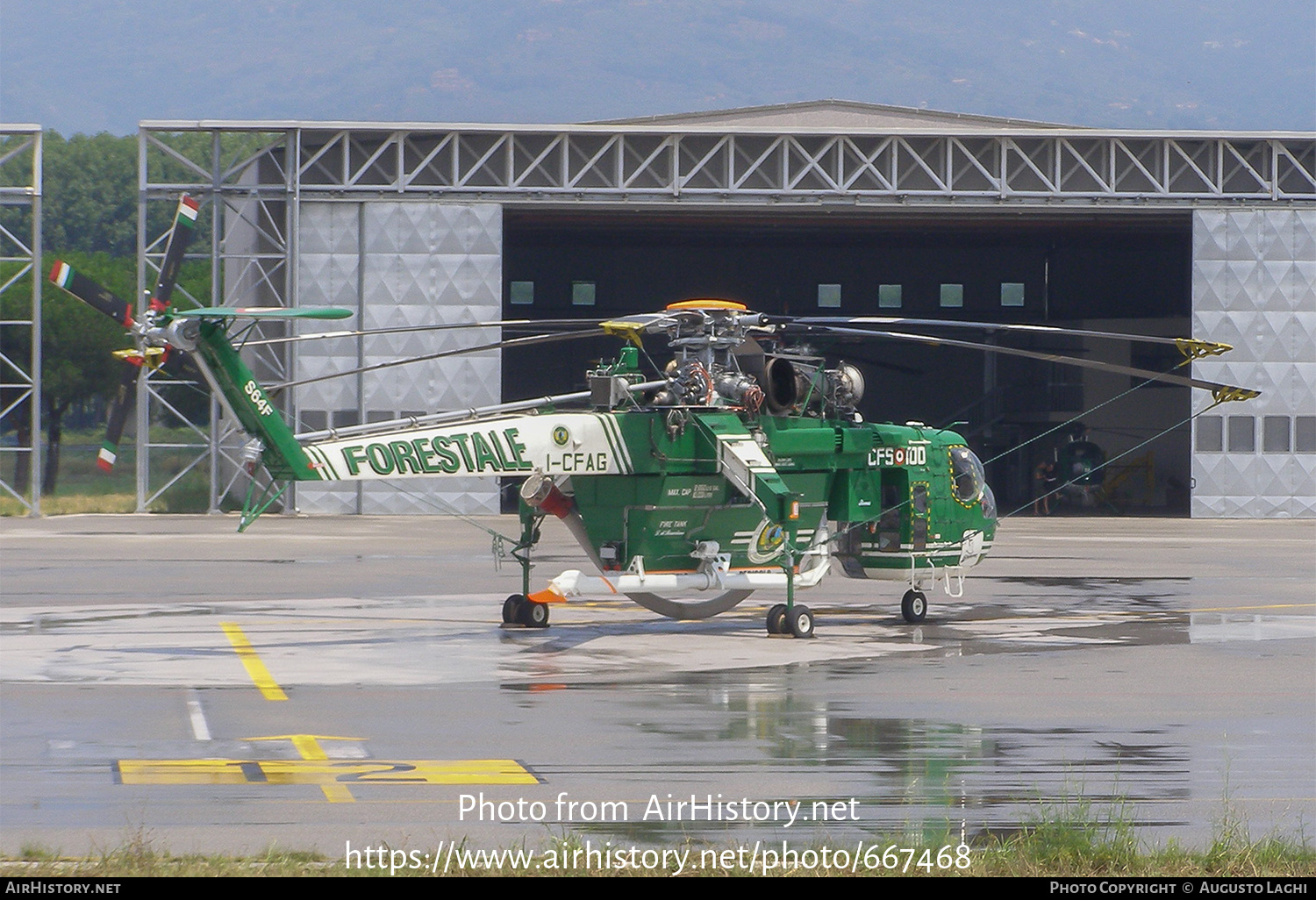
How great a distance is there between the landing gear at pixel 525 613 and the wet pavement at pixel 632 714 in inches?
9.6

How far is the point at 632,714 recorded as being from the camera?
13391 millimetres

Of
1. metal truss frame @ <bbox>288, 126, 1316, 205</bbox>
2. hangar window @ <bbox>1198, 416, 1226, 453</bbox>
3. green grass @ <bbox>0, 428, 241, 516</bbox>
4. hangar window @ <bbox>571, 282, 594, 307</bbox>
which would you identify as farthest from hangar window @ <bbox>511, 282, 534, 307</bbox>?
hangar window @ <bbox>1198, 416, 1226, 453</bbox>

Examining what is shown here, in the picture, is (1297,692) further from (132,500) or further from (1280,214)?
(132,500)

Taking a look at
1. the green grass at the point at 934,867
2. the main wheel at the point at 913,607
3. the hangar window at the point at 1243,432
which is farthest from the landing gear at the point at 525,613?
the hangar window at the point at 1243,432

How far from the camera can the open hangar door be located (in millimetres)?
58656

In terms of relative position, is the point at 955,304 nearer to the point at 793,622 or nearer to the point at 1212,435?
the point at 1212,435

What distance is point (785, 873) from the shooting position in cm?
750

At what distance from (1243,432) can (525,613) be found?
111ft

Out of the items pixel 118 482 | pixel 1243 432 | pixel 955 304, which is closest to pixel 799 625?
pixel 1243 432

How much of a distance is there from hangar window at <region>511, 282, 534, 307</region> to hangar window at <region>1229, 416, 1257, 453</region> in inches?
1016

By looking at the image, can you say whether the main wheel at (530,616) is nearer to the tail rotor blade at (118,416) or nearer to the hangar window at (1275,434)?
the tail rotor blade at (118,416)

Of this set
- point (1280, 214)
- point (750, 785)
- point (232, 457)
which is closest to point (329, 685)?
point (750, 785)
